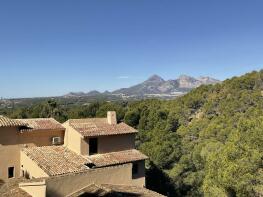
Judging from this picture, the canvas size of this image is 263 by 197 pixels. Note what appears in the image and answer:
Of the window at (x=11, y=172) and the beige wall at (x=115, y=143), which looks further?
the beige wall at (x=115, y=143)

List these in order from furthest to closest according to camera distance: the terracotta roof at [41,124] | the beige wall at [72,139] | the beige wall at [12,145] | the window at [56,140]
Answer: the window at [56,140] → the beige wall at [72,139] → the terracotta roof at [41,124] → the beige wall at [12,145]

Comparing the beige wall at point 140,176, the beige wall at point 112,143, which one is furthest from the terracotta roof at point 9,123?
the beige wall at point 140,176

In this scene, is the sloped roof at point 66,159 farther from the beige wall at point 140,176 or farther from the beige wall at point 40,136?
the beige wall at point 40,136

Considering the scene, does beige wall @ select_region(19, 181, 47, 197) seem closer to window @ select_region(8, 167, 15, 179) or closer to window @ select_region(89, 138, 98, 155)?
window @ select_region(8, 167, 15, 179)

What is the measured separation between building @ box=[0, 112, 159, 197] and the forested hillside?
6.40 metres

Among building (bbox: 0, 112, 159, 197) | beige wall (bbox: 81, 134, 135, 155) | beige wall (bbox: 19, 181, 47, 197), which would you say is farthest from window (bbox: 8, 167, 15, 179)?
beige wall (bbox: 19, 181, 47, 197)

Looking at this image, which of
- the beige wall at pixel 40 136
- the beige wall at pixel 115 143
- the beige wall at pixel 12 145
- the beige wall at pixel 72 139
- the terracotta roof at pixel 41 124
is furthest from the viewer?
the beige wall at pixel 115 143

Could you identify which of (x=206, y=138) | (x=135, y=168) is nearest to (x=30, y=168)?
(x=135, y=168)

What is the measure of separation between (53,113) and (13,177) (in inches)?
1470

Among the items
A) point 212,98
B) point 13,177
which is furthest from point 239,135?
point 212,98

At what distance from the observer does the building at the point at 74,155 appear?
18.4m

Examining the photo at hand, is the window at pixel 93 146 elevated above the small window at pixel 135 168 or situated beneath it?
elevated above

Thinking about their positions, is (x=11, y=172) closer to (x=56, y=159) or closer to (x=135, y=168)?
(x=56, y=159)

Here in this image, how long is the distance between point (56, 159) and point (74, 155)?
6.02ft
